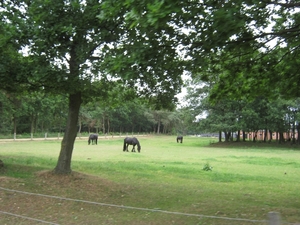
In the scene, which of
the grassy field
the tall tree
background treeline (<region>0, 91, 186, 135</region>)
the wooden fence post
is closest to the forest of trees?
the tall tree

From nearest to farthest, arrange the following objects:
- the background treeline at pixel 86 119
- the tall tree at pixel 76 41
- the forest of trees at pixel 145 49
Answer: the forest of trees at pixel 145 49 → the tall tree at pixel 76 41 → the background treeline at pixel 86 119

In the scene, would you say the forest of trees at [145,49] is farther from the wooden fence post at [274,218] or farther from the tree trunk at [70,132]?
the wooden fence post at [274,218]

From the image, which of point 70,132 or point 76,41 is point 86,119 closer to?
point 70,132

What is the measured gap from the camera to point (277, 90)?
36.4 feet

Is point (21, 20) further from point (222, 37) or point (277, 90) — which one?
point (277, 90)

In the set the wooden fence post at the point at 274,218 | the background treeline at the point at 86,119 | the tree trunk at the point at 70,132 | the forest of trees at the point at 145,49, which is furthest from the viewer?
the background treeline at the point at 86,119

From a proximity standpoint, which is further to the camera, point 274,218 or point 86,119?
point 86,119

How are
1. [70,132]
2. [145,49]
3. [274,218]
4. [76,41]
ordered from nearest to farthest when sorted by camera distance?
[274,218]
[145,49]
[76,41]
[70,132]

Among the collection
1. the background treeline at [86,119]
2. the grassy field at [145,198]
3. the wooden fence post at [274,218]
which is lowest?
the grassy field at [145,198]

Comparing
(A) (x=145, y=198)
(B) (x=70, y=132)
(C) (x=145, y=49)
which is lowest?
(A) (x=145, y=198)

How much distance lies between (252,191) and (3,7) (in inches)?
431

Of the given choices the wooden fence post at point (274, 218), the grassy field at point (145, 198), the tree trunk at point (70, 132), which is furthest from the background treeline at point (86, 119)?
the wooden fence post at point (274, 218)

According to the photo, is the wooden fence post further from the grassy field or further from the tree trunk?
the tree trunk

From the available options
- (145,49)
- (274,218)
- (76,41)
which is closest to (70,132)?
(76,41)
